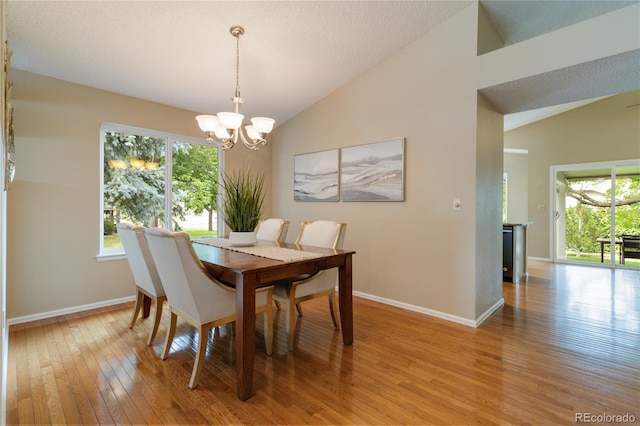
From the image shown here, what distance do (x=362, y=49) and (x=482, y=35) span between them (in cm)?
120

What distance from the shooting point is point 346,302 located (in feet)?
8.27

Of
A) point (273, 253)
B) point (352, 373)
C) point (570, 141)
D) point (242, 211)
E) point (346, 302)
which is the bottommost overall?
point (352, 373)

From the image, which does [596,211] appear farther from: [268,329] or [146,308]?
[146,308]

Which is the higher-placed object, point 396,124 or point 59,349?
point 396,124

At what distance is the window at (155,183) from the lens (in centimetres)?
353

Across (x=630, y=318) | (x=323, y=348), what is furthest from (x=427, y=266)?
(x=630, y=318)

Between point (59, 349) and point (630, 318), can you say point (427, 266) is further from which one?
point (59, 349)

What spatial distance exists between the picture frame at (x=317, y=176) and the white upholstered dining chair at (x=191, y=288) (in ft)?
7.53

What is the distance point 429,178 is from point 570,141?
16.8 ft

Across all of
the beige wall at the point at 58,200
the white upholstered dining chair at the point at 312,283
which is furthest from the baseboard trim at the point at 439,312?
the beige wall at the point at 58,200

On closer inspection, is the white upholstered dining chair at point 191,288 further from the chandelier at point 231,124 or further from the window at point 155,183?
the window at point 155,183

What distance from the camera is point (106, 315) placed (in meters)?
3.15

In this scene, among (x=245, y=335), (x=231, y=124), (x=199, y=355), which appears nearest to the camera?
(x=245, y=335)

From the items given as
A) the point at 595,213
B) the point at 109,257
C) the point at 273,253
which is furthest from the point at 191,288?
the point at 595,213
